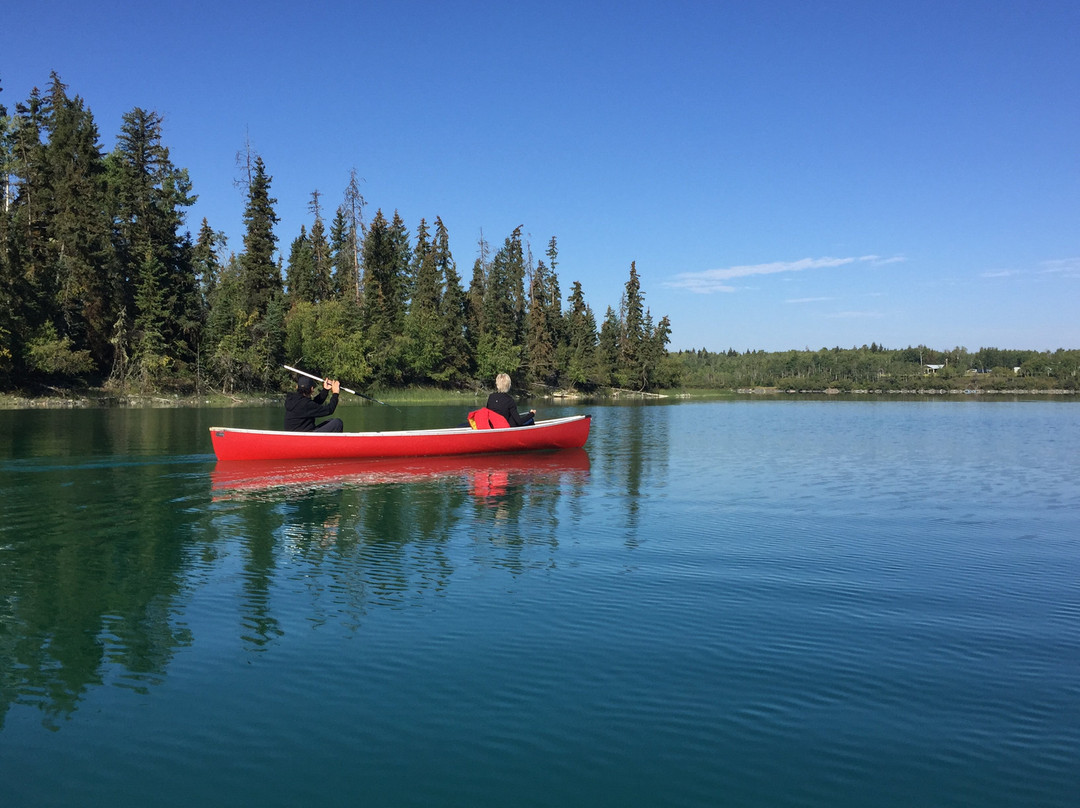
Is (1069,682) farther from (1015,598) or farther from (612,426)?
(612,426)

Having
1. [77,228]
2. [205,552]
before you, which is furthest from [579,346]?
[205,552]

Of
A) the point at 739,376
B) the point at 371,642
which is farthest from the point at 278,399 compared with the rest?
the point at 739,376

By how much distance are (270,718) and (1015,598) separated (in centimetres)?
708

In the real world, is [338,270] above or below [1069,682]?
above

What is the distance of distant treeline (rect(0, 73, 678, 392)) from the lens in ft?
173

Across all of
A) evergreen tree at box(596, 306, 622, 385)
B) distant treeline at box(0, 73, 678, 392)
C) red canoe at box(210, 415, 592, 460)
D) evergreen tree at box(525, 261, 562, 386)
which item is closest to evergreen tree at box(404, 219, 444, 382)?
distant treeline at box(0, 73, 678, 392)

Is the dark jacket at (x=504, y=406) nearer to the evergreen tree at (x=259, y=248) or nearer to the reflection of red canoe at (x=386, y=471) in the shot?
the reflection of red canoe at (x=386, y=471)

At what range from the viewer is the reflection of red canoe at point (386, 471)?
648 inches

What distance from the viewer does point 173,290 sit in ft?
192

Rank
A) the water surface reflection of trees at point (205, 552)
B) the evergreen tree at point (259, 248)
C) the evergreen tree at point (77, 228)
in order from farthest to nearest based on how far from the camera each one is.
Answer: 1. the evergreen tree at point (259, 248)
2. the evergreen tree at point (77, 228)
3. the water surface reflection of trees at point (205, 552)

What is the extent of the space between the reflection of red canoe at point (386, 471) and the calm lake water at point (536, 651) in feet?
6.60

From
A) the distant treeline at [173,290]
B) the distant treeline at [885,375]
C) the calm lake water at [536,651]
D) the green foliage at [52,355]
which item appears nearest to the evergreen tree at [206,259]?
the distant treeline at [173,290]

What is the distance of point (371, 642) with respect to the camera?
6.55m

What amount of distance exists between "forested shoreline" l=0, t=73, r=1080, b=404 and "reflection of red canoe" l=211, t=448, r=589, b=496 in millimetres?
36385
